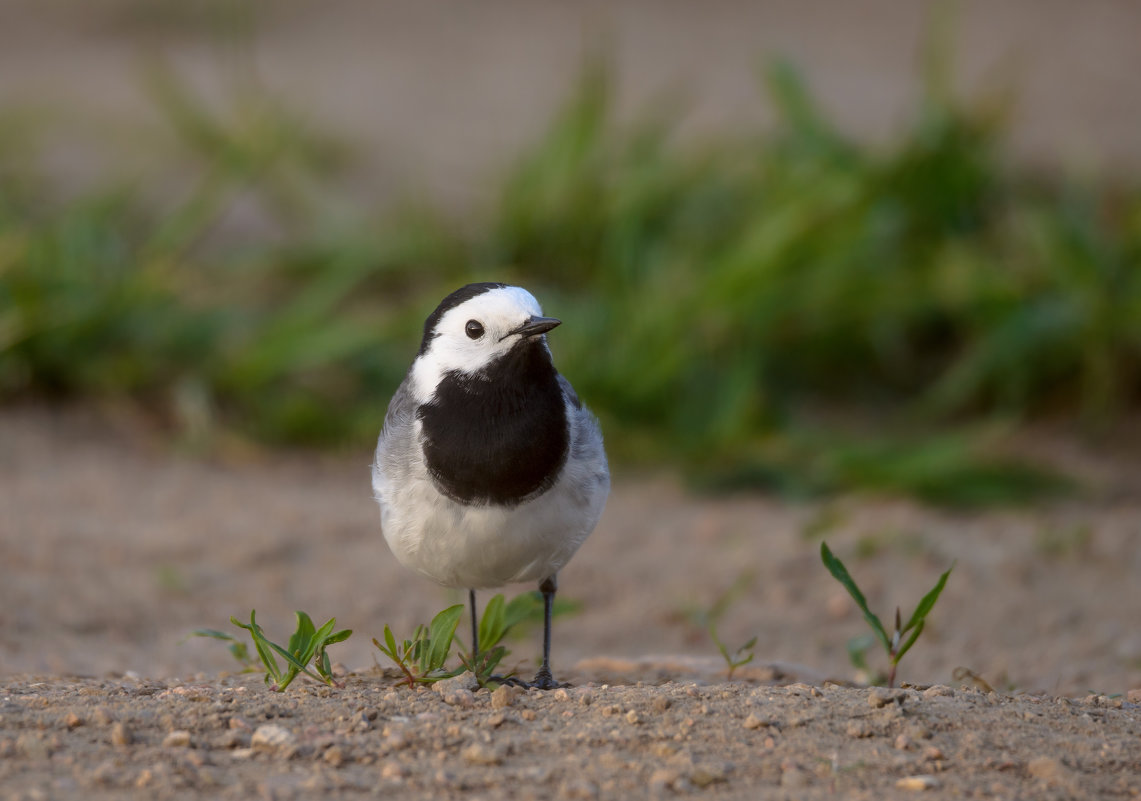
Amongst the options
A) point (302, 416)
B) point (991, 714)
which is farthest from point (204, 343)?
point (991, 714)

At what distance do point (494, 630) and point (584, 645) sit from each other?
1.33 meters

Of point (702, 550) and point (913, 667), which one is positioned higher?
point (702, 550)

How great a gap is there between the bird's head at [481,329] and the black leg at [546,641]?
2.08 ft

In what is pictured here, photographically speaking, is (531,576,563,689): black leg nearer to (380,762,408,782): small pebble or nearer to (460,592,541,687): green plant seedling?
(460,592,541,687): green plant seedling

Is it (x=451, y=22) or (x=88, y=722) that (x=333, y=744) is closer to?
(x=88, y=722)

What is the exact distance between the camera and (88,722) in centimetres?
272

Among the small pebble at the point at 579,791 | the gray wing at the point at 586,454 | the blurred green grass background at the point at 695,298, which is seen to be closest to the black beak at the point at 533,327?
the gray wing at the point at 586,454

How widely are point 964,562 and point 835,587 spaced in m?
0.57

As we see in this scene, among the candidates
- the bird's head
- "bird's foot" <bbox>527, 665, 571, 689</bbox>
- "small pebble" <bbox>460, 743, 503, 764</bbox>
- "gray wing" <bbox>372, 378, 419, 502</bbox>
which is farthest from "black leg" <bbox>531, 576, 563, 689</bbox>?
"small pebble" <bbox>460, 743, 503, 764</bbox>

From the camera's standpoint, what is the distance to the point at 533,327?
131 inches

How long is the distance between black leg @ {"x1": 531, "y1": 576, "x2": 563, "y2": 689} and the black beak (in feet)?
2.33

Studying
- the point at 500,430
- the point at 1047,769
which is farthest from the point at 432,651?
the point at 1047,769

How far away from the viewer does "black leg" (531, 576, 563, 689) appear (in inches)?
136

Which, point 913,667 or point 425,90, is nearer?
point 913,667
